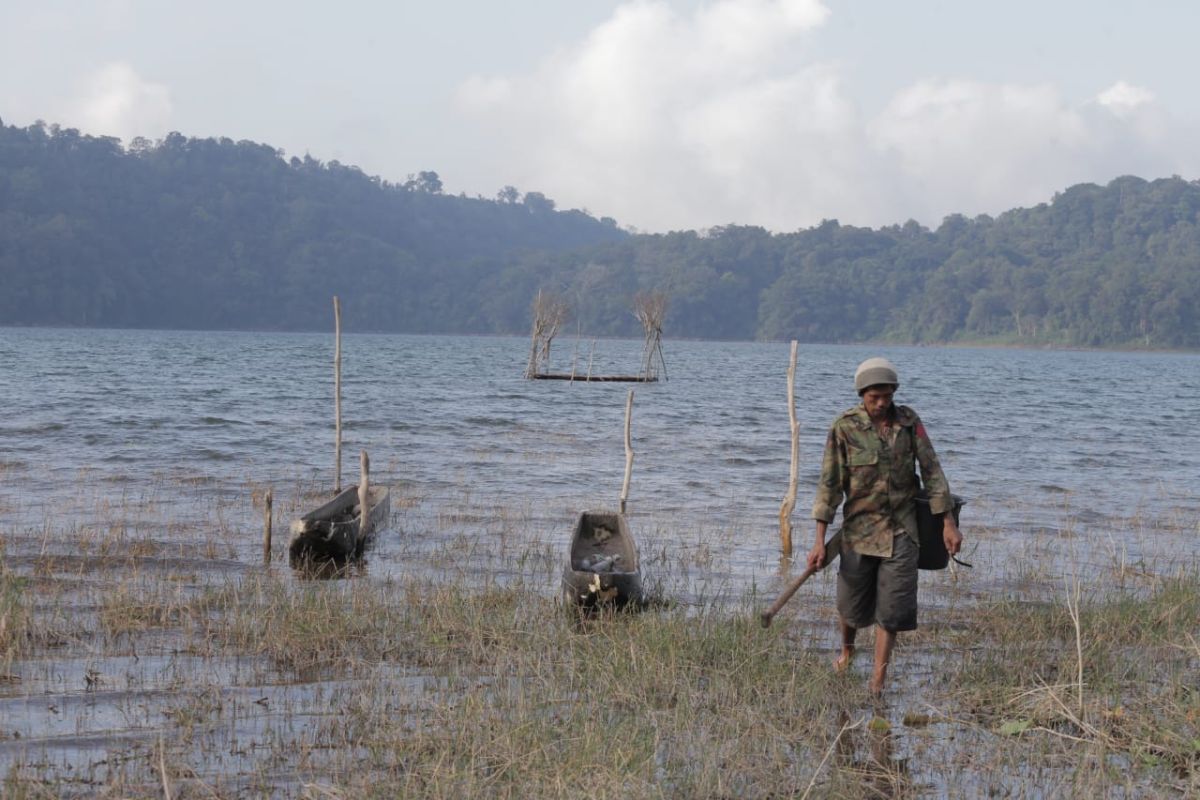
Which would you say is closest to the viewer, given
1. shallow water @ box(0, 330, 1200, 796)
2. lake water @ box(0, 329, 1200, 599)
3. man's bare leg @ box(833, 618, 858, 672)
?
shallow water @ box(0, 330, 1200, 796)

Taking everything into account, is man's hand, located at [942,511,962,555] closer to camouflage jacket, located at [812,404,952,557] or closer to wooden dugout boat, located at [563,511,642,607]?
camouflage jacket, located at [812,404,952,557]

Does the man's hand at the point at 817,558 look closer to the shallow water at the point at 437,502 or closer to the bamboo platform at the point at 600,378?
the shallow water at the point at 437,502

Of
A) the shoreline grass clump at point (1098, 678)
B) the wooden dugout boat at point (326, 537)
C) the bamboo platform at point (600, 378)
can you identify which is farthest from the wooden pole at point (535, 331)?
the shoreline grass clump at point (1098, 678)

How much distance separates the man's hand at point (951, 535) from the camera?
626 cm

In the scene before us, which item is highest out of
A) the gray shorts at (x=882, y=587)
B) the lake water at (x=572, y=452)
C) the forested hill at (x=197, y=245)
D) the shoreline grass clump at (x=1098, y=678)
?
the forested hill at (x=197, y=245)

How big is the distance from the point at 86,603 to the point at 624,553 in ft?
14.7

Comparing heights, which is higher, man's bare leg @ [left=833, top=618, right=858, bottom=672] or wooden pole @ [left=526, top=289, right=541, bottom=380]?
wooden pole @ [left=526, top=289, right=541, bottom=380]

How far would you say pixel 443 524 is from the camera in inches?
538

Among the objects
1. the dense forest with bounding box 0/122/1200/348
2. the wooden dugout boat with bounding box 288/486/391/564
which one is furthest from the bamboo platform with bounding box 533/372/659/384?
the dense forest with bounding box 0/122/1200/348

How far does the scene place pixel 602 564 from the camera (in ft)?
32.5

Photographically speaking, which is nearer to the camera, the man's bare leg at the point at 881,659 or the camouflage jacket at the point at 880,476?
the camouflage jacket at the point at 880,476

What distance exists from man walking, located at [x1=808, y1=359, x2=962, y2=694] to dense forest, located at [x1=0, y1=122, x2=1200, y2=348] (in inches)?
4512

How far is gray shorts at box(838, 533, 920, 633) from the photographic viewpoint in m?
6.33

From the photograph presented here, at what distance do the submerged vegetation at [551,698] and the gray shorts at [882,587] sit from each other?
1.30ft
